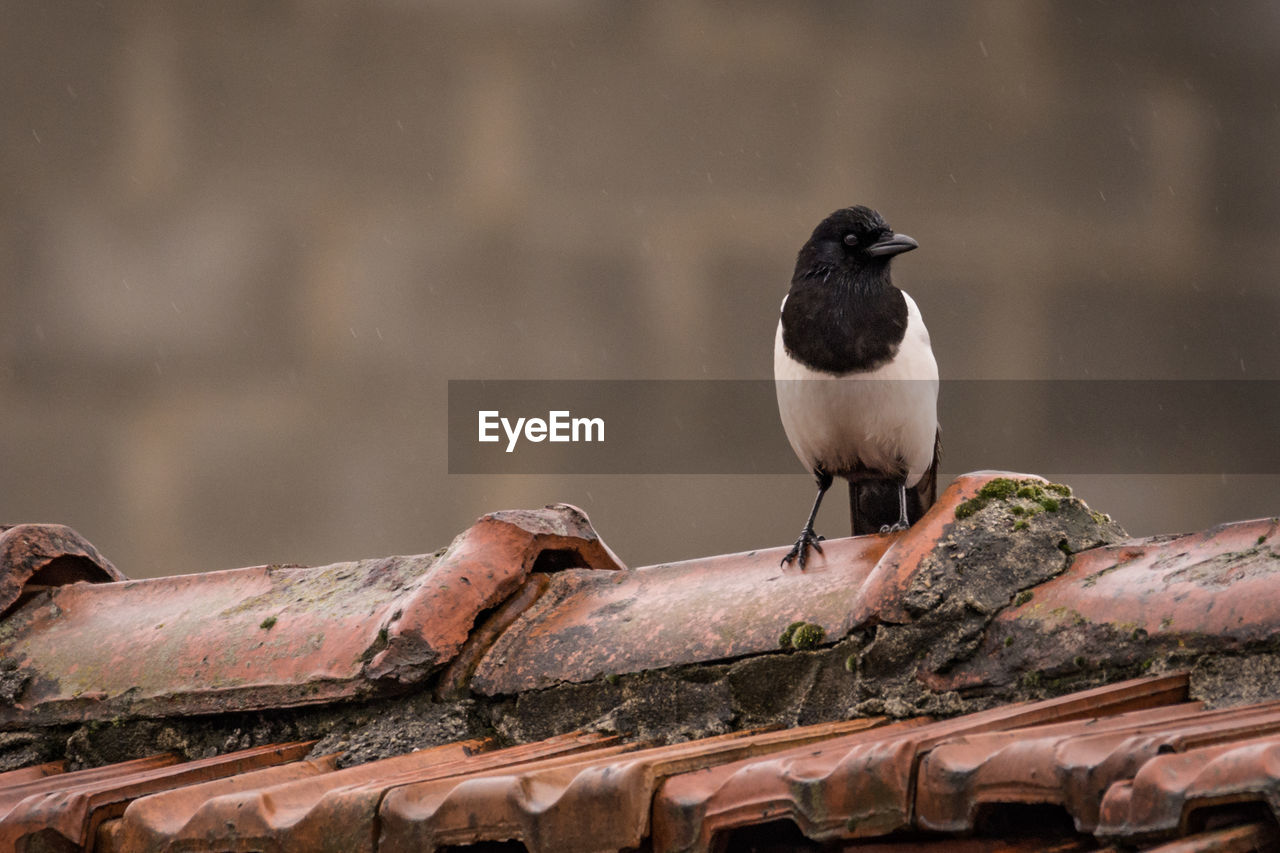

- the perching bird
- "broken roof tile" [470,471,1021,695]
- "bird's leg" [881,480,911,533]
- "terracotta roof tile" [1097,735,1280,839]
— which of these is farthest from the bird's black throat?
"terracotta roof tile" [1097,735,1280,839]

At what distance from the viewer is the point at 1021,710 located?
138 cm

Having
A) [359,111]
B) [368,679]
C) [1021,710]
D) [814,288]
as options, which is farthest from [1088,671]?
[359,111]

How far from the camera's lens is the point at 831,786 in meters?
1.22

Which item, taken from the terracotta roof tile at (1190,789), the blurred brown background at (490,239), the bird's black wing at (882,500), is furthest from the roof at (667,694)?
the blurred brown background at (490,239)

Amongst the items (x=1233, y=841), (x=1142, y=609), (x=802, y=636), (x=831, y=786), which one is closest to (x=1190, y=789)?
(x=1233, y=841)

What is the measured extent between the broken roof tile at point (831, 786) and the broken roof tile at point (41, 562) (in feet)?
4.44

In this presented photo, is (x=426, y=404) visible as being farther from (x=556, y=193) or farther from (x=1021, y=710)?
(x=1021, y=710)

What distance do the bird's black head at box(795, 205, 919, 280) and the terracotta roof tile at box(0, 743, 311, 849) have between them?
1.45 m

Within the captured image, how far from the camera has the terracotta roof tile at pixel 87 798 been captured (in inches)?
61.2

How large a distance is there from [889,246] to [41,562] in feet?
4.85

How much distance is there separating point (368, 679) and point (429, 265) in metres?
5.35

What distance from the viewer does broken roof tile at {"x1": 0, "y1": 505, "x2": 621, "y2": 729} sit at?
1.89 m

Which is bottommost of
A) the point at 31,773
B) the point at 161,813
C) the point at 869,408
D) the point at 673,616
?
the point at 31,773

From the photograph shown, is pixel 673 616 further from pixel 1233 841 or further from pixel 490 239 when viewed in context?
pixel 490 239
